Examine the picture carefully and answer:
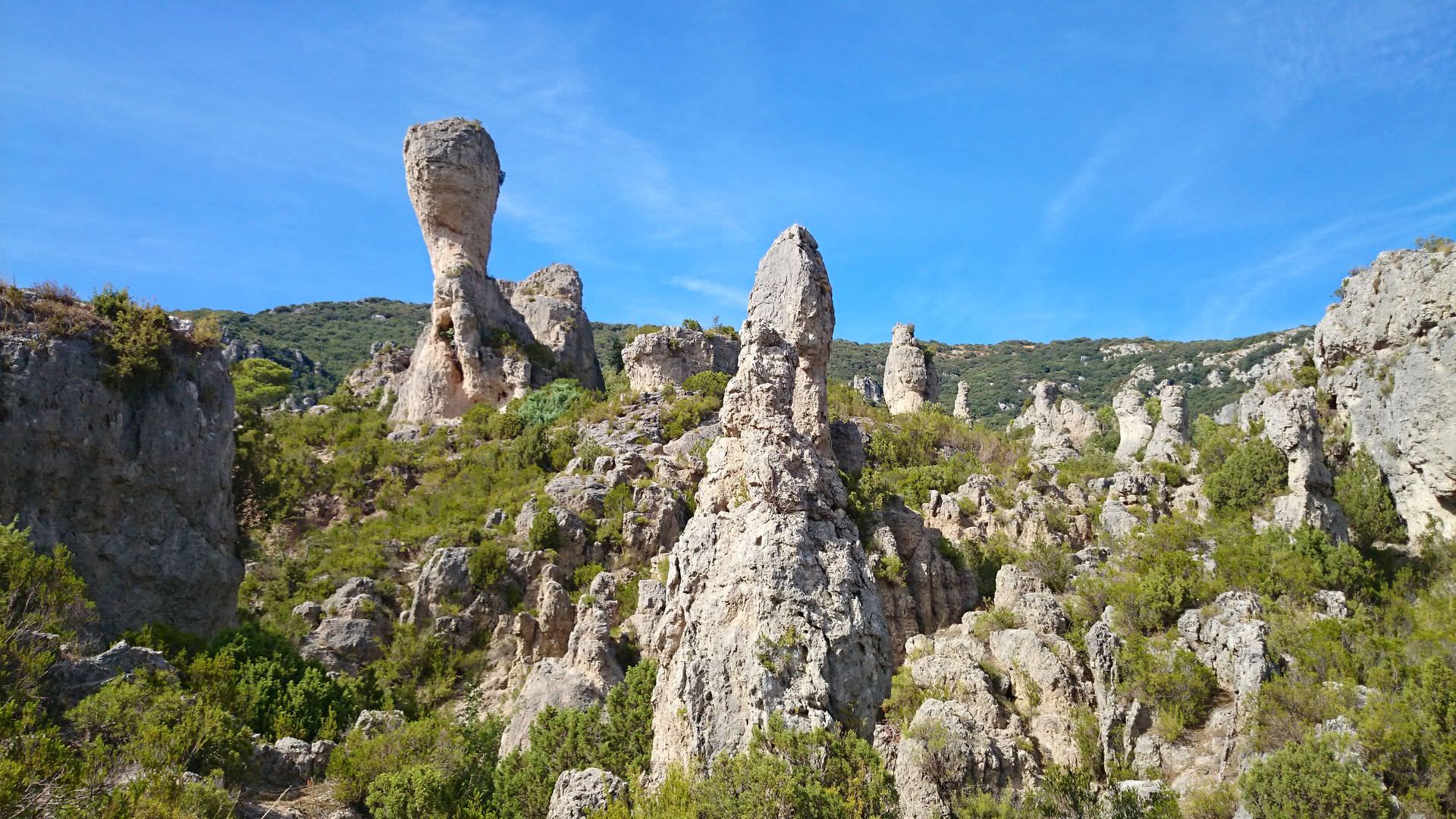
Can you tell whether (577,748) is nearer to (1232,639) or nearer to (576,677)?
(576,677)

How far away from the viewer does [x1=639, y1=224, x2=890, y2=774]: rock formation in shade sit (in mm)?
14211

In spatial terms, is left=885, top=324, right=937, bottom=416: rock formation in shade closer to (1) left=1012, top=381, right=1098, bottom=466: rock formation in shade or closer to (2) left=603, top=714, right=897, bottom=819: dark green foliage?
(1) left=1012, top=381, right=1098, bottom=466: rock formation in shade

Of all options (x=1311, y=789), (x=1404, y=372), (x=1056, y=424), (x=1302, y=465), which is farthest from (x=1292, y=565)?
(x=1056, y=424)

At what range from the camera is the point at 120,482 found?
20828mm

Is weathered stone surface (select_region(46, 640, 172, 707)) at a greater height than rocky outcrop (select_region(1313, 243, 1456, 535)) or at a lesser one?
lesser

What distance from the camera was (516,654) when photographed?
24984 mm

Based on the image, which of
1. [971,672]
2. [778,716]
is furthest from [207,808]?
[971,672]

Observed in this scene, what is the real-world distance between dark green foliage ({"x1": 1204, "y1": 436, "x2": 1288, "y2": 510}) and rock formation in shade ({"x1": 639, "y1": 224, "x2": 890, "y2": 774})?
38.1 feet

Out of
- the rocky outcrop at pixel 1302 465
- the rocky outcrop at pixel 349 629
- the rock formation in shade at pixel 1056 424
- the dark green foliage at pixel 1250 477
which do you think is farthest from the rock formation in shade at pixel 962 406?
the rocky outcrop at pixel 349 629

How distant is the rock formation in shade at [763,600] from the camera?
559 inches

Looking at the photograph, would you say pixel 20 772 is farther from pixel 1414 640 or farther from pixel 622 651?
pixel 1414 640

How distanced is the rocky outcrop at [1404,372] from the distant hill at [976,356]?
4997cm

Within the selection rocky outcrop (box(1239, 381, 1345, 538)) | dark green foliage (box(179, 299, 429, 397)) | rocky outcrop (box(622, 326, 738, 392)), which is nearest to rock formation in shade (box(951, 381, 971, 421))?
rocky outcrop (box(622, 326, 738, 392))

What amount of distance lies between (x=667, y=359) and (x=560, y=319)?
10.3 meters
